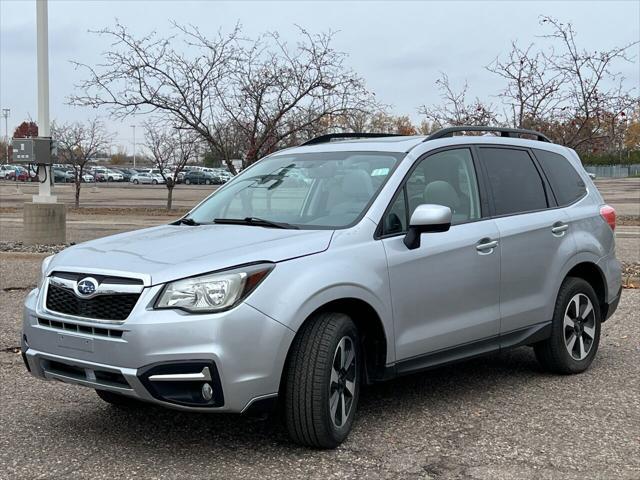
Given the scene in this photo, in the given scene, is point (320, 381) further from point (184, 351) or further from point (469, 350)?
point (469, 350)

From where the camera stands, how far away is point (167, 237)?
14.9ft

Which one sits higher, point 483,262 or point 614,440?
point 483,262

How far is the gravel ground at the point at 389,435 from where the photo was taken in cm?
399

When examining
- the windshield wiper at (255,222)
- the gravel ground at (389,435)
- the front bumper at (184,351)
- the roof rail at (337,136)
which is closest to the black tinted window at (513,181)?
the roof rail at (337,136)

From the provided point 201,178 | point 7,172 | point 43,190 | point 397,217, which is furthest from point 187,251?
point 7,172

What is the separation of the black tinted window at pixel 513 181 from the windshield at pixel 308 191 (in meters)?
0.91

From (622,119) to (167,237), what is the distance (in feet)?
30.3

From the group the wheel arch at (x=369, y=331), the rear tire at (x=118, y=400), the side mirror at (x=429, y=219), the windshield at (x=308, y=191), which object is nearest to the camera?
the wheel arch at (x=369, y=331)

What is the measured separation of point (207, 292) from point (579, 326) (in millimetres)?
3395

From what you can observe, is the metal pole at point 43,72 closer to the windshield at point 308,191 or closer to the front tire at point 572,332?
the windshield at point 308,191

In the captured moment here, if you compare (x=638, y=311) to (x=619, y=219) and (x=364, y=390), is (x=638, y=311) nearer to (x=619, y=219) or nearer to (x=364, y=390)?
(x=364, y=390)

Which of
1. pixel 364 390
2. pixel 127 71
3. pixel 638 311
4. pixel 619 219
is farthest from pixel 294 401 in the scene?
pixel 619 219

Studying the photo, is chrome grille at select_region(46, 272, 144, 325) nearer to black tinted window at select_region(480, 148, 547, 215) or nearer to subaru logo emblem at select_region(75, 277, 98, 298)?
subaru logo emblem at select_region(75, 277, 98, 298)

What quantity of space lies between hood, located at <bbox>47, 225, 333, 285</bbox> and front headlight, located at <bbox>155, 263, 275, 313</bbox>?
0.04m
